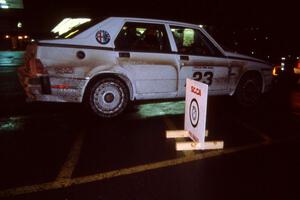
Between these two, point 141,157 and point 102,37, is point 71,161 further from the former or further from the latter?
point 102,37

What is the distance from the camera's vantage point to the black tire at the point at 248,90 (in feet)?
23.6

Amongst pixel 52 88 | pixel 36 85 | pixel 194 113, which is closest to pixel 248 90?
pixel 194 113

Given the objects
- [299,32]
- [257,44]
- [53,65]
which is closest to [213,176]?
[53,65]

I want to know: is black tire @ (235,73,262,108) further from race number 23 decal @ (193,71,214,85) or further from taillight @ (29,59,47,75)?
taillight @ (29,59,47,75)

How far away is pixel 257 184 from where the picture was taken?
12.0ft

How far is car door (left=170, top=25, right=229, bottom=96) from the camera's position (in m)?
6.34

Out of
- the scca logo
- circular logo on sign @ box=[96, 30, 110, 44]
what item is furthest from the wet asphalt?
circular logo on sign @ box=[96, 30, 110, 44]

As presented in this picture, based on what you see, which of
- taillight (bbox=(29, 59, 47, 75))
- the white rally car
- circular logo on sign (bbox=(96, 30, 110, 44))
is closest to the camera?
taillight (bbox=(29, 59, 47, 75))

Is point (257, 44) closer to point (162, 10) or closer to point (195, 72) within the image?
point (195, 72)

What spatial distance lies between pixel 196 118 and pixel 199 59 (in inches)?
83.1

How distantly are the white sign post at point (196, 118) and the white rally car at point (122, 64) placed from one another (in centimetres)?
138

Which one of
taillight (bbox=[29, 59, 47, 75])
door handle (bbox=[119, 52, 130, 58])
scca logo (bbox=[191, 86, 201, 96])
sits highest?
door handle (bbox=[119, 52, 130, 58])

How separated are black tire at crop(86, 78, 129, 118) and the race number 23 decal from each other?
1.43m

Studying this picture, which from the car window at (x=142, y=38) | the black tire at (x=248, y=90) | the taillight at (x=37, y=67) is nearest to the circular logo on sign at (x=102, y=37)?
the car window at (x=142, y=38)
